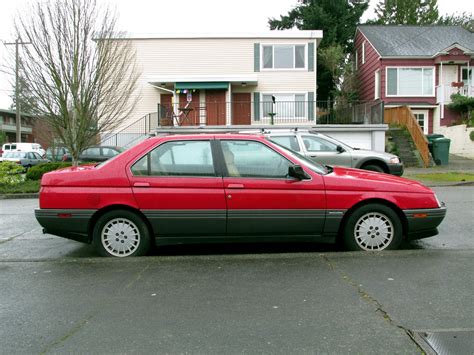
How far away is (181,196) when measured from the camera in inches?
213

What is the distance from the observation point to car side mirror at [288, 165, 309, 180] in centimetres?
539

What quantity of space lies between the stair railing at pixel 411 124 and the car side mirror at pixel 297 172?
15.7 metres

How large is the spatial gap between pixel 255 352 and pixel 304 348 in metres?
0.35

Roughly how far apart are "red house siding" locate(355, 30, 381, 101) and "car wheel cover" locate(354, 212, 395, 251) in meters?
24.8

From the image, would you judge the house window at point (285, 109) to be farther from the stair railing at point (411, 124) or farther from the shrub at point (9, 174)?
the shrub at point (9, 174)

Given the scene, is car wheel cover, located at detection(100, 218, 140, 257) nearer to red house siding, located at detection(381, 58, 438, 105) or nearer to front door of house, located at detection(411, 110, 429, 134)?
red house siding, located at detection(381, 58, 438, 105)

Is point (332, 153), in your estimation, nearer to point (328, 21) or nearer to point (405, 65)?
point (405, 65)

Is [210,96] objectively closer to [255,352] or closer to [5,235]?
[5,235]

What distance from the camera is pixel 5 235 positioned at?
7410mm

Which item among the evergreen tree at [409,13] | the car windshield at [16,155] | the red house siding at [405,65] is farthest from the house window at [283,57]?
the evergreen tree at [409,13]

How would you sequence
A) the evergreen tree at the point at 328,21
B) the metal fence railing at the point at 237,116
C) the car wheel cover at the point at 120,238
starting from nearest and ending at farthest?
the car wheel cover at the point at 120,238
the metal fence railing at the point at 237,116
the evergreen tree at the point at 328,21

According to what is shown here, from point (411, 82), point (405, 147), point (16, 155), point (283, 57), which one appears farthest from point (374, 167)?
point (16, 155)

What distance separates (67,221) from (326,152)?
298 inches

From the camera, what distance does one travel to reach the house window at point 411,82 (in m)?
27.7
